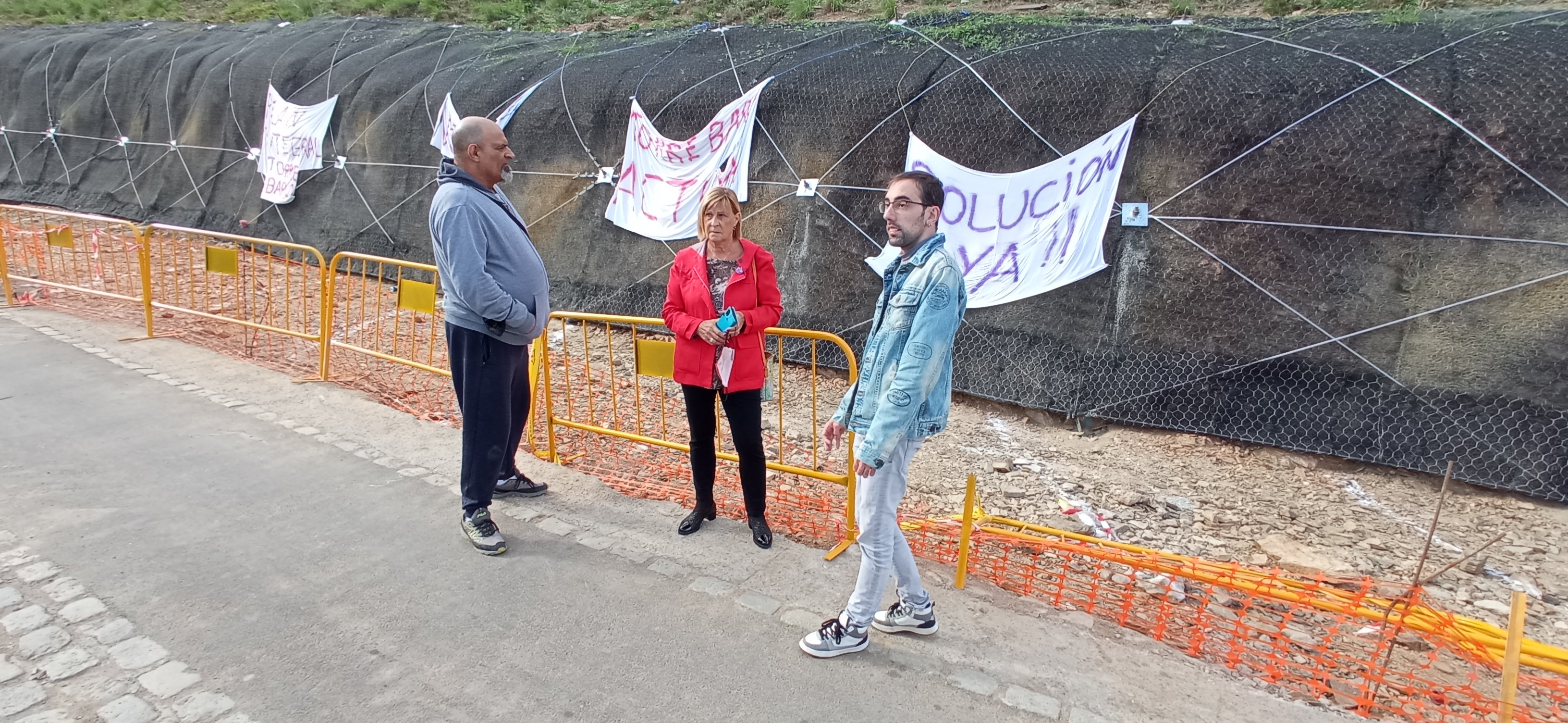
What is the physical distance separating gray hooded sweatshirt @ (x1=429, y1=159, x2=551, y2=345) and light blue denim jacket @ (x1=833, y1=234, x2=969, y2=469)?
5.28 feet

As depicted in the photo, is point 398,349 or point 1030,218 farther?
point 398,349

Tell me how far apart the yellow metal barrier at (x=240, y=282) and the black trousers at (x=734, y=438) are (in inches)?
142

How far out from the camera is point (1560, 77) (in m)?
4.86

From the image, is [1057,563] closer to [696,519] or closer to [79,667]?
[696,519]

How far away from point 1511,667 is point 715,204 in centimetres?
299

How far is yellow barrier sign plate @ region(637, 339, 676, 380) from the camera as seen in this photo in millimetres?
4031

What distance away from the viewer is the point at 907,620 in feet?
9.49

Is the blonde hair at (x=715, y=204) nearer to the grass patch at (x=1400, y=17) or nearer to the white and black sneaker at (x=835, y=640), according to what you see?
the white and black sneaker at (x=835, y=640)

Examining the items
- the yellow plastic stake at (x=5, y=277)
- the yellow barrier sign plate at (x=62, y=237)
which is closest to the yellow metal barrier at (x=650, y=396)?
the yellow barrier sign plate at (x=62, y=237)

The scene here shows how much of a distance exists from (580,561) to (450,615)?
59cm

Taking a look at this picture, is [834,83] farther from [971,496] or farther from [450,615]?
[450,615]

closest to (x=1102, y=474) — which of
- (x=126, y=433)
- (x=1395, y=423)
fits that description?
(x=1395, y=423)

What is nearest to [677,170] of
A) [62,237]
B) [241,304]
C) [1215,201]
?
[241,304]

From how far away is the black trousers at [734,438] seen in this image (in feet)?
11.4
